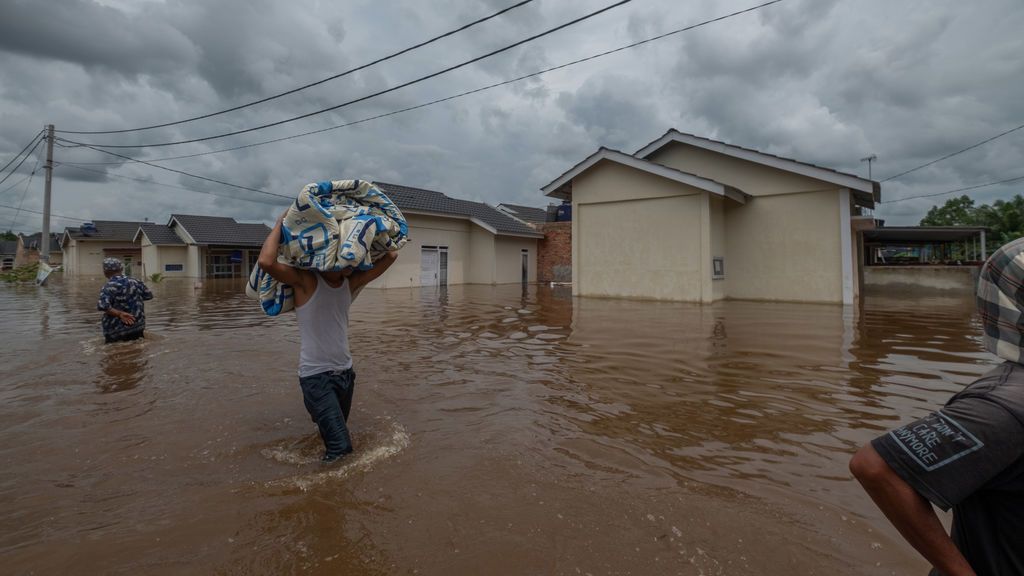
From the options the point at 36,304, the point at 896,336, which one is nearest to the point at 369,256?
the point at 896,336

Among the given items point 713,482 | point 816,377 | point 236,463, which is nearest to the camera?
point 713,482

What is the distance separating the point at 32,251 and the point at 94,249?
2488 centimetres

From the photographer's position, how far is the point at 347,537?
2.32 meters

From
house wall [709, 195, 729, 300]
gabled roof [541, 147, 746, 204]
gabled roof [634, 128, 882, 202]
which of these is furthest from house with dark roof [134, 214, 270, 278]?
house wall [709, 195, 729, 300]

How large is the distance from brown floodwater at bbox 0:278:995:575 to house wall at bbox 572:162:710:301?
21.0 ft

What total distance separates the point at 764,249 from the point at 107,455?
1457 cm

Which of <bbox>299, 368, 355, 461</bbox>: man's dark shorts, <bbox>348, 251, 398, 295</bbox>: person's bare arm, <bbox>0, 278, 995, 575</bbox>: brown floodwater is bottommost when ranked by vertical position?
<bbox>0, 278, 995, 575</bbox>: brown floodwater

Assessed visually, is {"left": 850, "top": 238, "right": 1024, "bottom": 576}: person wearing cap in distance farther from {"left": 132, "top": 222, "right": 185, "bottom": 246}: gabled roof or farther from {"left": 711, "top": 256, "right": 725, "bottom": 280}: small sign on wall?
{"left": 132, "top": 222, "right": 185, "bottom": 246}: gabled roof

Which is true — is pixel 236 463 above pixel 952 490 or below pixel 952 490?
below

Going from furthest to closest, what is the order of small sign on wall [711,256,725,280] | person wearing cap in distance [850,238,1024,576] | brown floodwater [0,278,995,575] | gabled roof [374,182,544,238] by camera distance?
gabled roof [374,182,544,238] → small sign on wall [711,256,725,280] → brown floodwater [0,278,995,575] → person wearing cap in distance [850,238,1024,576]

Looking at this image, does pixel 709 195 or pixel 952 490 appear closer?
pixel 952 490

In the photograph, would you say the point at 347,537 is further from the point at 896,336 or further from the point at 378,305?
the point at 378,305

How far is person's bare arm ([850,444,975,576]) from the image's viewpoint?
1063mm

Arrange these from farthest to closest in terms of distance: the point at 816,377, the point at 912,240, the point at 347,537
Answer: the point at 912,240 < the point at 816,377 < the point at 347,537
